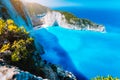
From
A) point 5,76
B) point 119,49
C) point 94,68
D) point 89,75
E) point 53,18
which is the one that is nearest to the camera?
point 5,76

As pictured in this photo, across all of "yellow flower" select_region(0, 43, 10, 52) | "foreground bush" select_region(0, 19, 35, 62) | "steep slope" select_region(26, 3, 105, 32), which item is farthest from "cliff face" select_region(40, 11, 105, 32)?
"yellow flower" select_region(0, 43, 10, 52)

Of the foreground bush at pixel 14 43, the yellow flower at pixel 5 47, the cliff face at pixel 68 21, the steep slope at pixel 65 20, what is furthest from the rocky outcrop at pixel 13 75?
the cliff face at pixel 68 21

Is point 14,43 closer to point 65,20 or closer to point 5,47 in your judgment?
point 5,47

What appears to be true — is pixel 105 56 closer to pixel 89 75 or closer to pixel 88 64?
pixel 88 64

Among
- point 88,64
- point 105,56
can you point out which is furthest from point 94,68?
point 105,56

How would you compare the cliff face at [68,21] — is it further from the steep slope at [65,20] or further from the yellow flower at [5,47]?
the yellow flower at [5,47]

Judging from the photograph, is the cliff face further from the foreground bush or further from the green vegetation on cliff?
the foreground bush

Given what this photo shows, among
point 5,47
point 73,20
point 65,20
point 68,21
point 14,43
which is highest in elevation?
point 73,20

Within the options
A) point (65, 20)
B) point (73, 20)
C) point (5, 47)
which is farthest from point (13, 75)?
point (73, 20)
